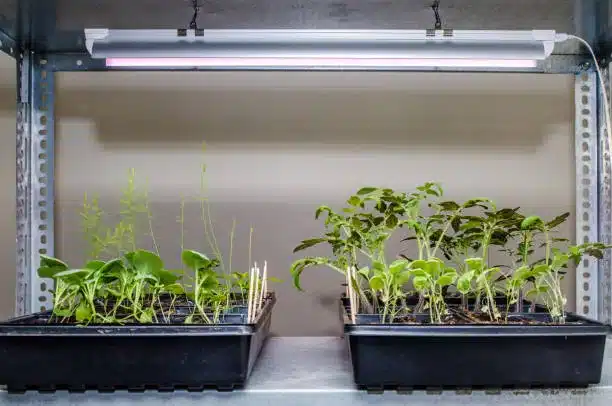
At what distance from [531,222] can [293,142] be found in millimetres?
649

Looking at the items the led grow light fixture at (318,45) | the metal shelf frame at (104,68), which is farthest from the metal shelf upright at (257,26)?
the led grow light fixture at (318,45)

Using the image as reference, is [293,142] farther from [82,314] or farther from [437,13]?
[82,314]

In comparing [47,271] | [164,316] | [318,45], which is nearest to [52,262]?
[47,271]

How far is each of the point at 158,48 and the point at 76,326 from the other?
1.66 ft

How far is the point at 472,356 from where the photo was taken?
760 millimetres

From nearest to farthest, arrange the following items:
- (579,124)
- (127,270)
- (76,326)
→ 1. (76,326)
2. (127,270)
3. (579,124)

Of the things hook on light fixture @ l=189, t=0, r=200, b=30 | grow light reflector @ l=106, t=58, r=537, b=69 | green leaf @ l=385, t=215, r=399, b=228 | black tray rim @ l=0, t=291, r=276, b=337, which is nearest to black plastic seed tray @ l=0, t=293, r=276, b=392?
black tray rim @ l=0, t=291, r=276, b=337

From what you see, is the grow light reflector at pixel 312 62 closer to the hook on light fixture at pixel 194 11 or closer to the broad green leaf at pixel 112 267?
the hook on light fixture at pixel 194 11

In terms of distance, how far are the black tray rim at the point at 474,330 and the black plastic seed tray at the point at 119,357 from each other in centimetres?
20

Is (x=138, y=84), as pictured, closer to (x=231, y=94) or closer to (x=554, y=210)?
(x=231, y=94)

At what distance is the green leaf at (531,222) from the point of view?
2.92ft

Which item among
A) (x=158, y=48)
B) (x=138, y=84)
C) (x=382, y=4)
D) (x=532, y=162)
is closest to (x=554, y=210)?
(x=532, y=162)

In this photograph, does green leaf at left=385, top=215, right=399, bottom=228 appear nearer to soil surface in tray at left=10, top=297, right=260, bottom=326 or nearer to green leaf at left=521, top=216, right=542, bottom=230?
green leaf at left=521, top=216, right=542, bottom=230

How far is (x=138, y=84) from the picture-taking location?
132 centimetres
